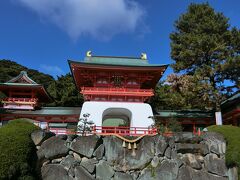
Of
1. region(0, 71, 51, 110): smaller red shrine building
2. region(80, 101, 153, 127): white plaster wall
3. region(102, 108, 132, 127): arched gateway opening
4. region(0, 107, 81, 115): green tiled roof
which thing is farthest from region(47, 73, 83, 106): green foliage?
region(80, 101, 153, 127): white plaster wall

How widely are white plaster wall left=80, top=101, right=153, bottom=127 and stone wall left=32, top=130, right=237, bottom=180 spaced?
557cm

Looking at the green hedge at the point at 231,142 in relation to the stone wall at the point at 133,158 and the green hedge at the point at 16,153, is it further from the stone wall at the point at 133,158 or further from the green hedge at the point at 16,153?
the green hedge at the point at 16,153

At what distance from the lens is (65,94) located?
3916 centimetres

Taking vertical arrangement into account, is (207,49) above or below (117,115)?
above

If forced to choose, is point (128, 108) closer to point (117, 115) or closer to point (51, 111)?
point (117, 115)

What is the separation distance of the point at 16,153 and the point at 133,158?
6888 mm

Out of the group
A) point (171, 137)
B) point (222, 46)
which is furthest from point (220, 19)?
point (171, 137)

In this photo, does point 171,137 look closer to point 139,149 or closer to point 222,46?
point 139,149

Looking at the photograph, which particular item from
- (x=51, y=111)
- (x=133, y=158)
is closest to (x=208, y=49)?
(x=133, y=158)

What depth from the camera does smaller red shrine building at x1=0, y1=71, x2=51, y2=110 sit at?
90.6 feet

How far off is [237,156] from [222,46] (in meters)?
11.3

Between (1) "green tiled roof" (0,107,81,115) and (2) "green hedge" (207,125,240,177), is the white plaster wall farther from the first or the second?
(2) "green hedge" (207,125,240,177)

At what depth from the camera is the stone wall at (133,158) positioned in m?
15.5

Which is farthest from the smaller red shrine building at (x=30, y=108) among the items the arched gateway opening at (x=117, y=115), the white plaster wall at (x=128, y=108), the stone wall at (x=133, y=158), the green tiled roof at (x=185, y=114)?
the green tiled roof at (x=185, y=114)
